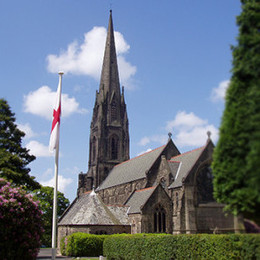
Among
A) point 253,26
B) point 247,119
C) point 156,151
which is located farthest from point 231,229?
point 156,151

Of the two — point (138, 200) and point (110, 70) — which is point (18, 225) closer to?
point (138, 200)

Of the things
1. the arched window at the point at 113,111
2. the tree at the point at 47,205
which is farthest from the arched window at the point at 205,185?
the tree at the point at 47,205

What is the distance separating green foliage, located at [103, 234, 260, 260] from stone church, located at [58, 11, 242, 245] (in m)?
0.92

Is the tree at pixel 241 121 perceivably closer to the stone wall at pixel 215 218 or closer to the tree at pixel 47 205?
the stone wall at pixel 215 218

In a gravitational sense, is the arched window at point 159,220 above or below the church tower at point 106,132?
below

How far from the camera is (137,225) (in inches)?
1441

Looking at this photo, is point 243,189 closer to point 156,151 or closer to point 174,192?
point 174,192

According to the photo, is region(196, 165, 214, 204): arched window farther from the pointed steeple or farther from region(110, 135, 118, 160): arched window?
the pointed steeple

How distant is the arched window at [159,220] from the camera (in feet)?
119

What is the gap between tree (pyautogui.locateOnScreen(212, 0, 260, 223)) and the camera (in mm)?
10031

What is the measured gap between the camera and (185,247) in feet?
67.6

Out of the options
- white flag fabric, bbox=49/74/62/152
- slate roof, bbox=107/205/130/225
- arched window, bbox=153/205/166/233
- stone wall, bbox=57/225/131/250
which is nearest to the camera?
white flag fabric, bbox=49/74/62/152

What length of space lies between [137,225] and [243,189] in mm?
27521

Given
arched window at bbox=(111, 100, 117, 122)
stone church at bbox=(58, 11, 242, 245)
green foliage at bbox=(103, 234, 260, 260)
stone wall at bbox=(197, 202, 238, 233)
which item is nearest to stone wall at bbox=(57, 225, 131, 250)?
stone church at bbox=(58, 11, 242, 245)
